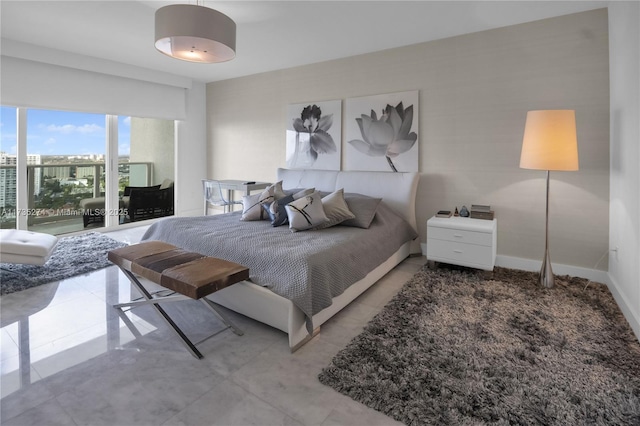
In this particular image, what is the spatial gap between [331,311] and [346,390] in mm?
761

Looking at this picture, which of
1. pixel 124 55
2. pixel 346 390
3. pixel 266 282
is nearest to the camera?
pixel 346 390

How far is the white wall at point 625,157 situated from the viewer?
2410mm

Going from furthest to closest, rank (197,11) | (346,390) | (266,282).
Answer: (197,11), (266,282), (346,390)

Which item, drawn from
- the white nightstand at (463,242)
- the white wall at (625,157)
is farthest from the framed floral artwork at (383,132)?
the white wall at (625,157)

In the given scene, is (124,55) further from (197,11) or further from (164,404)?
(164,404)

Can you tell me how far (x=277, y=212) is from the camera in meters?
3.46

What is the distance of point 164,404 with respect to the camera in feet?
5.49

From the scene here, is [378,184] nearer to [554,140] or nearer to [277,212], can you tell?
[277,212]

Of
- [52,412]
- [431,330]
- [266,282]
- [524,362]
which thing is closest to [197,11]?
[266,282]

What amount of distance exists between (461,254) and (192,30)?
3.06 meters

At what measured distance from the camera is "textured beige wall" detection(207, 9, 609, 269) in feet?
10.6

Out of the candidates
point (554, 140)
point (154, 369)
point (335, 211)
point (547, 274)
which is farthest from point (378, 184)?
point (154, 369)

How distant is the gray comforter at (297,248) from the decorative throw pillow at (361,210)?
87mm

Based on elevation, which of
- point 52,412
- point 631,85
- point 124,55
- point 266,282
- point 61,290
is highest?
point 124,55
